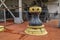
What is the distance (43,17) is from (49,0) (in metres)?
1.55

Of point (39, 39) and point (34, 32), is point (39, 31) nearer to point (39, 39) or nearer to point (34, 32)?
point (34, 32)

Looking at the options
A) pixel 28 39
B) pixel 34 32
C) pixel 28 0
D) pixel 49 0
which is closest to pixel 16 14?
pixel 28 0

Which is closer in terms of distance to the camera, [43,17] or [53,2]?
[43,17]

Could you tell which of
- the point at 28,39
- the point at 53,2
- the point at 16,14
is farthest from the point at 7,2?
the point at 28,39

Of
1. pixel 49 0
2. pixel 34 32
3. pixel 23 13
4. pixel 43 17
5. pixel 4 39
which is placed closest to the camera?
pixel 4 39

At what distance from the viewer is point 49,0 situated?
7902mm

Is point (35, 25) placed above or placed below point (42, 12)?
below

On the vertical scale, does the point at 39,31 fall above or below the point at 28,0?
below

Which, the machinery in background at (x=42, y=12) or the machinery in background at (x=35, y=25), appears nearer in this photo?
the machinery in background at (x=35, y=25)

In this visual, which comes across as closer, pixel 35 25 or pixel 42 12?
pixel 35 25

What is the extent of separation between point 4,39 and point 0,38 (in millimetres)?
137

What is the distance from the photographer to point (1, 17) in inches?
266

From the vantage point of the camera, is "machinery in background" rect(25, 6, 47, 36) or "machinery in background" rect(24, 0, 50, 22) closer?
"machinery in background" rect(25, 6, 47, 36)

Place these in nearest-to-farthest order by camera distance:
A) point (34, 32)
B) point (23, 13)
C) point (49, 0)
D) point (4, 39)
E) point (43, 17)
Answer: point (4, 39) < point (34, 32) < point (43, 17) < point (23, 13) < point (49, 0)
